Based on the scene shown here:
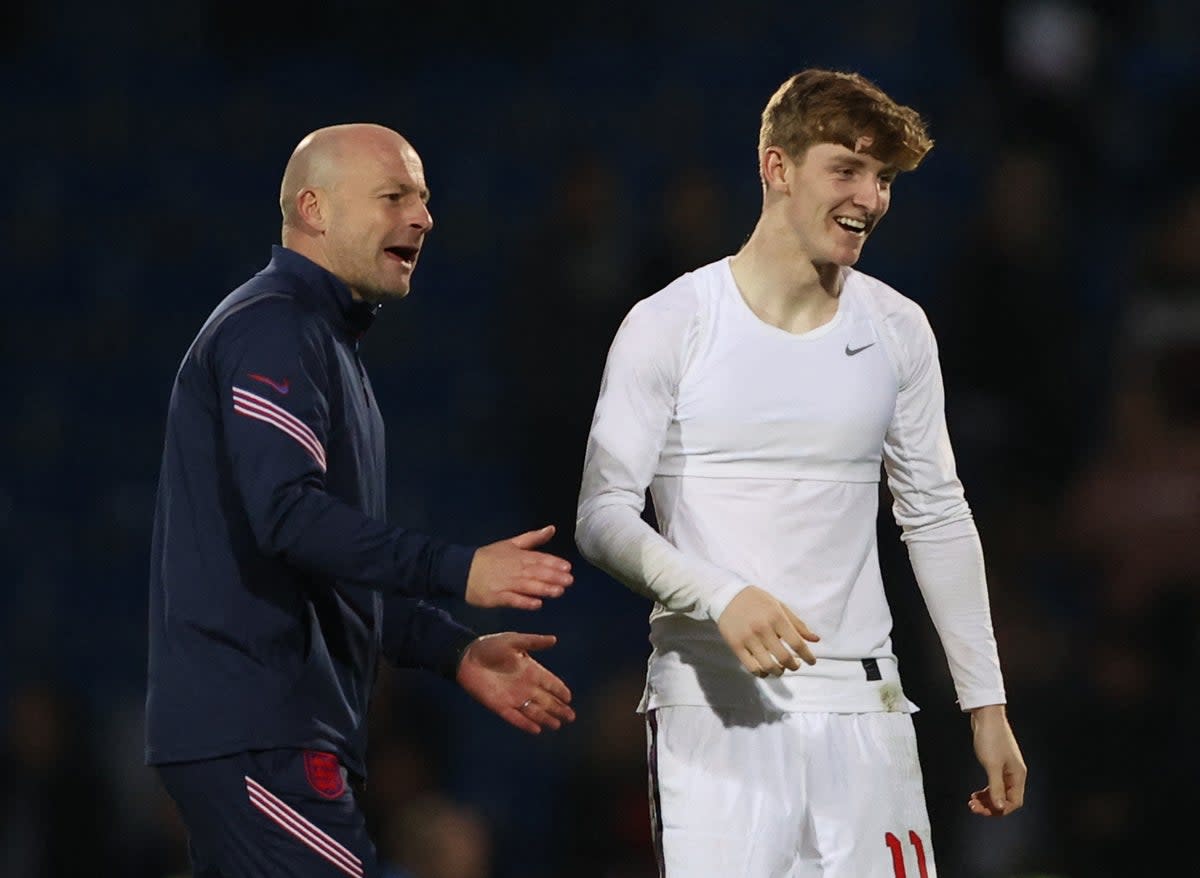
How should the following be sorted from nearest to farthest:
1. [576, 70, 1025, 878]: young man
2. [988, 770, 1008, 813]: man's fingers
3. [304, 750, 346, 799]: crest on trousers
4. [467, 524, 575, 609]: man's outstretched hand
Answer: [467, 524, 575, 609]: man's outstretched hand < [304, 750, 346, 799]: crest on trousers < [576, 70, 1025, 878]: young man < [988, 770, 1008, 813]: man's fingers

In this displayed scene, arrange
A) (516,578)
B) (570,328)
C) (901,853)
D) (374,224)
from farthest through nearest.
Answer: (570,328) < (374,224) < (901,853) < (516,578)

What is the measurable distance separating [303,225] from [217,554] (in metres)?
0.64

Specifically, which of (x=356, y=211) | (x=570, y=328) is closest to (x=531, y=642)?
(x=356, y=211)

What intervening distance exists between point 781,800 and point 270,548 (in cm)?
95

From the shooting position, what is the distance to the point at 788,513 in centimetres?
340

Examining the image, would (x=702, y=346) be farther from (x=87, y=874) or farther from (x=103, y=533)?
(x=103, y=533)

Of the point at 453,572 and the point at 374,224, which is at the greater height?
the point at 374,224

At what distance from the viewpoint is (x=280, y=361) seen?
3.18 metres

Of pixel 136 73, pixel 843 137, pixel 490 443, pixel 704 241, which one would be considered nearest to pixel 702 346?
pixel 843 137

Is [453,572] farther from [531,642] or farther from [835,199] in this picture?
[835,199]

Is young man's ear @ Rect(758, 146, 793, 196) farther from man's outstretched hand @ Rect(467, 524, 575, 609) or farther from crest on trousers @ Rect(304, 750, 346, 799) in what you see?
crest on trousers @ Rect(304, 750, 346, 799)

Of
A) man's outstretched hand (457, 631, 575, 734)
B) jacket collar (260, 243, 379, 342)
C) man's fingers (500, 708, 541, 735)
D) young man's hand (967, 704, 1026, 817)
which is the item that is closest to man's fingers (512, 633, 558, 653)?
man's outstretched hand (457, 631, 575, 734)

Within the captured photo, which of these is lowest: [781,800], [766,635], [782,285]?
[781,800]

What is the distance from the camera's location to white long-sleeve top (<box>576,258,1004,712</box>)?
11.1ft
